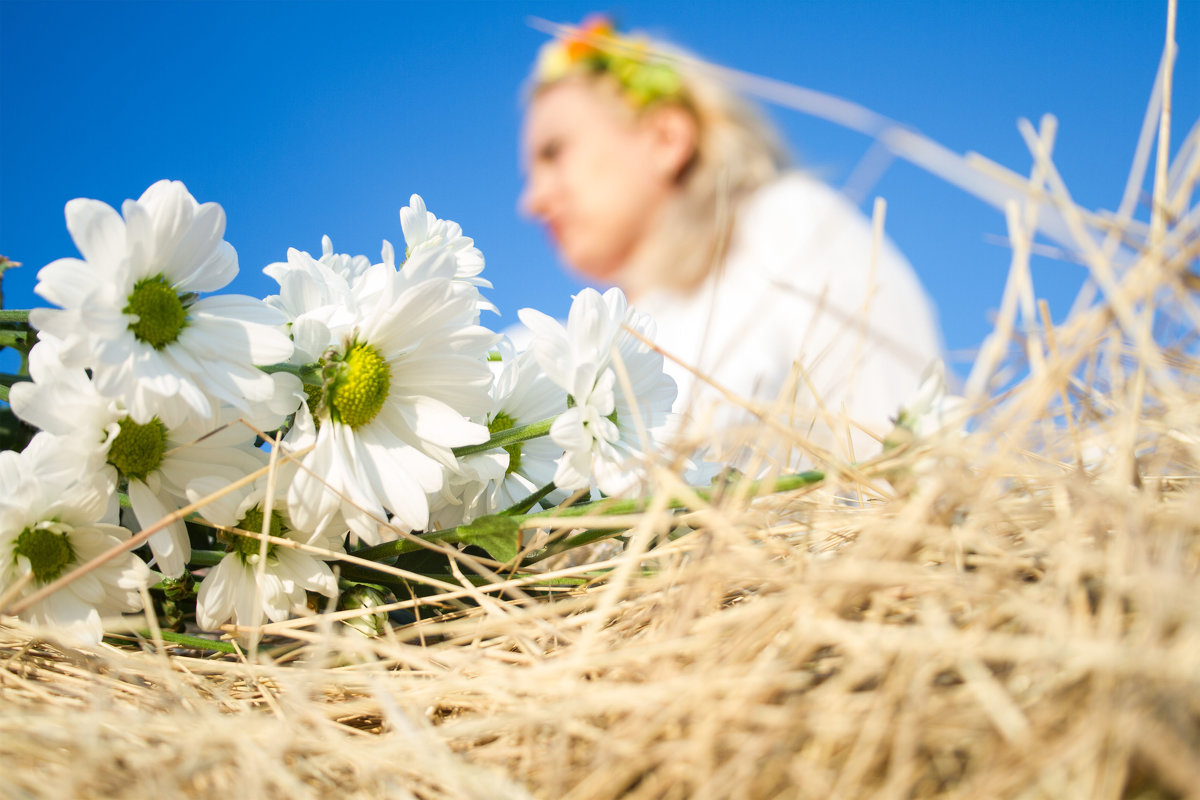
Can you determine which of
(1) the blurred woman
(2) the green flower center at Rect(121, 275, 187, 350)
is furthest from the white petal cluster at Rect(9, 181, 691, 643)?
(1) the blurred woman

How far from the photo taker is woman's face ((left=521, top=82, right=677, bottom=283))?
3471mm

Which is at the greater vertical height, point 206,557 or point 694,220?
point 694,220

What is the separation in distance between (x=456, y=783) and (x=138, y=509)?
0.29 m

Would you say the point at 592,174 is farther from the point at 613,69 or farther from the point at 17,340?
the point at 17,340

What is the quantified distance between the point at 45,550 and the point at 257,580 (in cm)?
12

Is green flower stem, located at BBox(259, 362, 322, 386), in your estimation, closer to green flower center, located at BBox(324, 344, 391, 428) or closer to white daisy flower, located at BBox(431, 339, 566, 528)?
green flower center, located at BBox(324, 344, 391, 428)

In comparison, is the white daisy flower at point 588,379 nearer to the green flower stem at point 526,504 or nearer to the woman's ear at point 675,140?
the green flower stem at point 526,504

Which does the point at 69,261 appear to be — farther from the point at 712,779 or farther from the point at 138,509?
the point at 712,779

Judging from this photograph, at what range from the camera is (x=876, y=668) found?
26 cm

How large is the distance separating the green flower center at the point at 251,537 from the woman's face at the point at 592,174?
299cm

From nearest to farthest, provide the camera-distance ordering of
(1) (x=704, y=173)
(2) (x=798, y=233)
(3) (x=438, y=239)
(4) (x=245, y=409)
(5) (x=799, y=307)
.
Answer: (4) (x=245, y=409)
(3) (x=438, y=239)
(5) (x=799, y=307)
(2) (x=798, y=233)
(1) (x=704, y=173)

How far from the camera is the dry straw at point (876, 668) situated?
0.75 feet

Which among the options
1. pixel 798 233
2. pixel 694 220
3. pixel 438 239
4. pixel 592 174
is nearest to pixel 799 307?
pixel 798 233

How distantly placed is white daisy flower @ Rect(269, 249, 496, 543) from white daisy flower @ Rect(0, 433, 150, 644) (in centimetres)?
11
